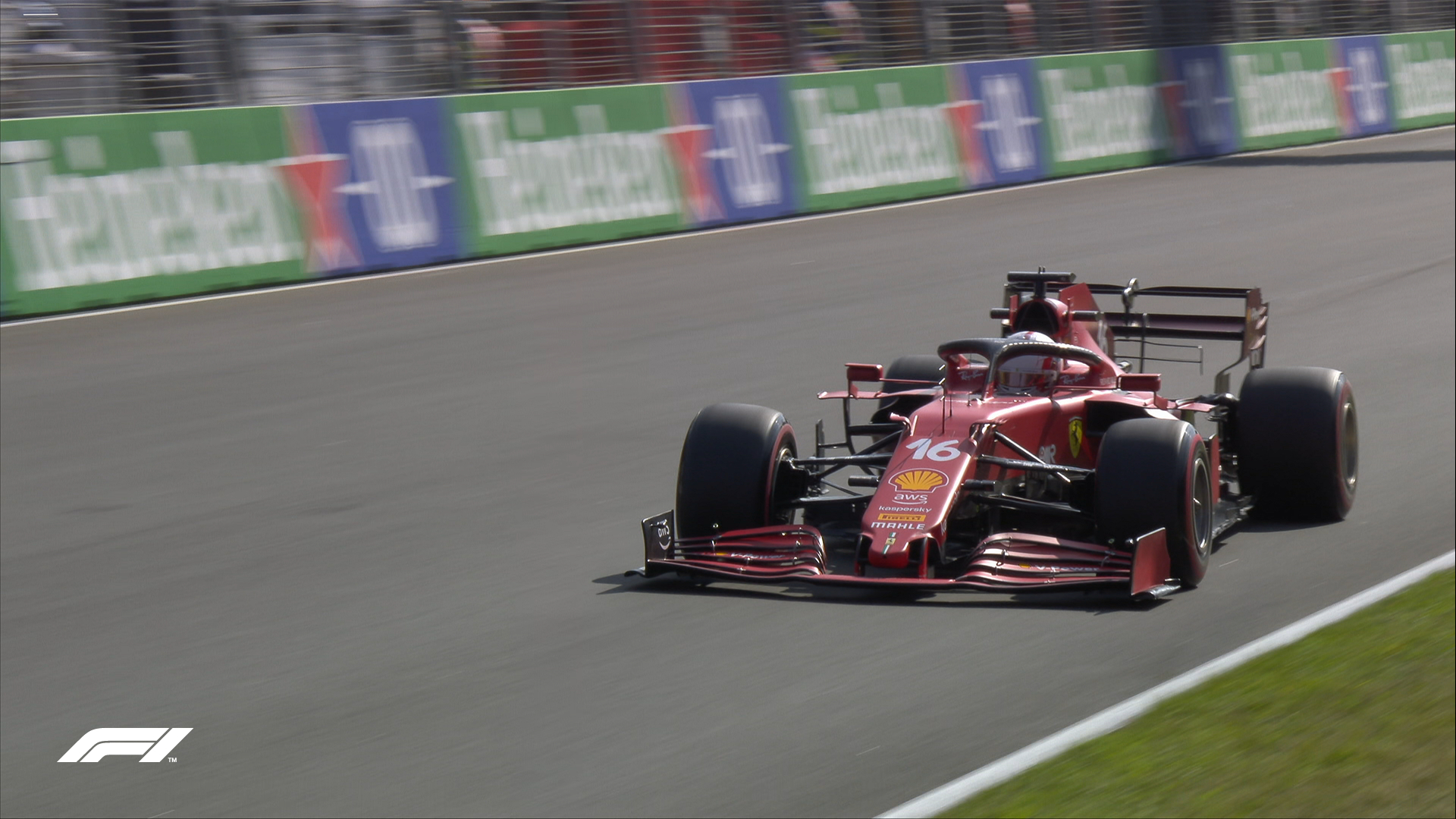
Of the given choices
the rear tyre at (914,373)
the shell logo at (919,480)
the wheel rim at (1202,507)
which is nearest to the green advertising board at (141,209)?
the rear tyre at (914,373)

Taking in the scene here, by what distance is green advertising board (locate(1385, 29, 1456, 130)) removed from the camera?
3058 cm

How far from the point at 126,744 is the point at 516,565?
237 cm

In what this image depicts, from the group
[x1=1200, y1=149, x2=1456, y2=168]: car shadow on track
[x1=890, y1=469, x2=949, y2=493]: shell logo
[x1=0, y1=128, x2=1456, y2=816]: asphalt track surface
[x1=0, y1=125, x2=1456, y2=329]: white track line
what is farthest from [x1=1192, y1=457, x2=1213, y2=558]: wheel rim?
[x1=1200, y1=149, x2=1456, y2=168]: car shadow on track

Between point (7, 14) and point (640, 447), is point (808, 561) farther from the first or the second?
point (7, 14)

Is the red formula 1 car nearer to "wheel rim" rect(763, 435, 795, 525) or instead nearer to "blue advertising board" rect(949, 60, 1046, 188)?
"wheel rim" rect(763, 435, 795, 525)

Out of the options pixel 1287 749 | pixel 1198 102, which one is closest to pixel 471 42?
pixel 1198 102

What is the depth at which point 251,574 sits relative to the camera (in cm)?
746

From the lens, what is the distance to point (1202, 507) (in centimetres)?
690

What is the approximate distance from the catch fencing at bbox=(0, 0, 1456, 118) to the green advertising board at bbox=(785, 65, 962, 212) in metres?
0.74

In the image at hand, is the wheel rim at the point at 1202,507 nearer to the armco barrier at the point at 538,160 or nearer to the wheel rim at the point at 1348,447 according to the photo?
the wheel rim at the point at 1348,447

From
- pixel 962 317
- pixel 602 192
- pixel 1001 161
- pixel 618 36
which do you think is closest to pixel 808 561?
pixel 962 317

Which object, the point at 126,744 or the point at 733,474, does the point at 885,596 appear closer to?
the point at 733,474

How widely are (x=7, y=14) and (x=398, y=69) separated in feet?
13.2

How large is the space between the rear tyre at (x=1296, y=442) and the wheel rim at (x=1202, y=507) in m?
0.89
